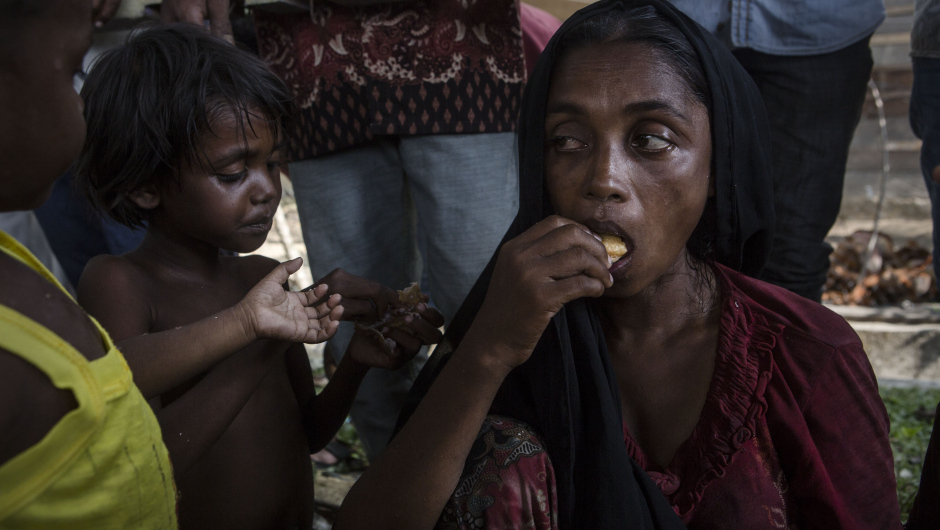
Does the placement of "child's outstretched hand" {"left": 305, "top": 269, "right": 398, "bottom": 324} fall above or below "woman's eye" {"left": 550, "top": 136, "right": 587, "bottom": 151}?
below

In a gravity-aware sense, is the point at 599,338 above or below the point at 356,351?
above

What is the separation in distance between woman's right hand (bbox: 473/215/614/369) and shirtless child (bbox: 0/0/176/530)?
676 mm

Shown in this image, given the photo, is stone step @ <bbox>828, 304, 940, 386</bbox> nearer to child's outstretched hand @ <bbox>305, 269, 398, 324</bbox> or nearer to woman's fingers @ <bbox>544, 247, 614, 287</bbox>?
child's outstretched hand @ <bbox>305, 269, 398, 324</bbox>

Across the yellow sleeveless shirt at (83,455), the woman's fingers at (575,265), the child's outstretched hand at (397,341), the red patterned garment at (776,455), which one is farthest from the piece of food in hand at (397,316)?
the yellow sleeveless shirt at (83,455)

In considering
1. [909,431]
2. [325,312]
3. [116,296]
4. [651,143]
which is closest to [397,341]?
[325,312]

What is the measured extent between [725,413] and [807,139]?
1.40 meters

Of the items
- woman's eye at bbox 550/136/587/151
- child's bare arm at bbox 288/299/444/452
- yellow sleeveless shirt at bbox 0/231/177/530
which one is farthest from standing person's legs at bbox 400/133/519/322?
yellow sleeveless shirt at bbox 0/231/177/530

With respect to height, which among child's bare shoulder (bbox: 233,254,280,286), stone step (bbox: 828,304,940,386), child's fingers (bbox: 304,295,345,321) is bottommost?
stone step (bbox: 828,304,940,386)

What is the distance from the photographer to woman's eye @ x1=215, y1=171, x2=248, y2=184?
1815 millimetres

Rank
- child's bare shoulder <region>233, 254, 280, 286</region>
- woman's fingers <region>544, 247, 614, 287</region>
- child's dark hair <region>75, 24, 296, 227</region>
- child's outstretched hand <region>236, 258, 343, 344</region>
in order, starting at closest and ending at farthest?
1. woman's fingers <region>544, 247, 614, 287</region>
2. child's outstretched hand <region>236, 258, 343, 344</region>
3. child's dark hair <region>75, 24, 296, 227</region>
4. child's bare shoulder <region>233, 254, 280, 286</region>

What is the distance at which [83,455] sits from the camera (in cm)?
94

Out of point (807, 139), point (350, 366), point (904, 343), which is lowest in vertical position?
point (904, 343)

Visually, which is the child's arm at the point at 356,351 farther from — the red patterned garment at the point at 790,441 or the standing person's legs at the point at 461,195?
the red patterned garment at the point at 790,441

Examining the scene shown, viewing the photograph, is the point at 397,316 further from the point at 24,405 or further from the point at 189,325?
the point at 24,405
